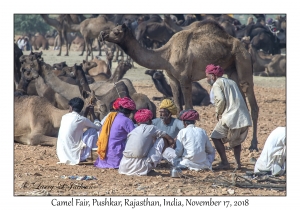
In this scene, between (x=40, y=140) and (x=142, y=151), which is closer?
(x=142, y=151)

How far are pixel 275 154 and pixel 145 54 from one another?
4.57m

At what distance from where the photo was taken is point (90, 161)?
10672 millimetres

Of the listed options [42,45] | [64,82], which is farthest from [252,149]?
[42,45]

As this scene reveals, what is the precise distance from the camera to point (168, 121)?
10.5 m

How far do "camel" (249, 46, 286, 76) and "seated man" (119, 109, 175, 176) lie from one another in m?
15.4

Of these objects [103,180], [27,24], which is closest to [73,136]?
[103,180]

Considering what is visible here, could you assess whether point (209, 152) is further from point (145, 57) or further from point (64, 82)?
point (64, 82)

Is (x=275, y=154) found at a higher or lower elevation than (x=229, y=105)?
lower

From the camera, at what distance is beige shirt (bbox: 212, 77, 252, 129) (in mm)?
9812

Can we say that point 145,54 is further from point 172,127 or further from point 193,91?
point 193,91

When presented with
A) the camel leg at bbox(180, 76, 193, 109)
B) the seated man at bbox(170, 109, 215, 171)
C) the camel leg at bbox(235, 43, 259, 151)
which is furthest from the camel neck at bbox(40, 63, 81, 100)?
the seated man at bbox(170, 109, 215, 171)

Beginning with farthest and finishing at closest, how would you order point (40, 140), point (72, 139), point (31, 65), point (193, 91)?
1. point (193, 91)
2. point (31, 65)
3. point (40, 140)
4. point (72, 139)

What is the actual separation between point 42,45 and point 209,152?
33.3m

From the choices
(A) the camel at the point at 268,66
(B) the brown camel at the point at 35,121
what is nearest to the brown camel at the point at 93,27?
(A) the camel at the point at 268,66
